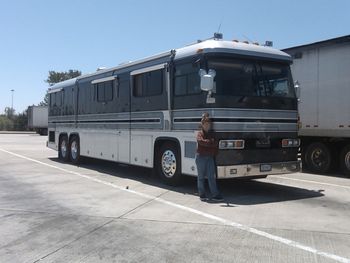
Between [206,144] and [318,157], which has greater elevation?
[206,144]

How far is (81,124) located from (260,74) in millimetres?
8148

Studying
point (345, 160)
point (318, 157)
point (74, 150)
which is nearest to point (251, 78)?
point (345, 160)

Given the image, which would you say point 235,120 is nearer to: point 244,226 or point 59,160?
point 244,226

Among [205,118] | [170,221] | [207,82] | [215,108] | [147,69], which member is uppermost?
[147,69]

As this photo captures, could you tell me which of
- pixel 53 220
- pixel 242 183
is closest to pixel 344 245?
pixel 53 220

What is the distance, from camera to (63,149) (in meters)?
19.6

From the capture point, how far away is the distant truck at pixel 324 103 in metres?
14.2

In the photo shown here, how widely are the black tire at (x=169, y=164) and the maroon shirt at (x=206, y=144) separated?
1520mm

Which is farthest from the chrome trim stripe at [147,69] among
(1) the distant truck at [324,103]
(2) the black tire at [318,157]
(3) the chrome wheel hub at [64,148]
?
(3) the chrome wheel hub at [64,148]

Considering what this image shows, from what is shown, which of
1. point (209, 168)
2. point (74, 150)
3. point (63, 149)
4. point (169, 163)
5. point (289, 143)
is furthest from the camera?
point (63, 149)

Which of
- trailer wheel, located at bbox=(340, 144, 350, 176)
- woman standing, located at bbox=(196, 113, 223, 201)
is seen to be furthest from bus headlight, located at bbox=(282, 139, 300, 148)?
trailer wheel, located at bbox=(340, 144, 350, 176)

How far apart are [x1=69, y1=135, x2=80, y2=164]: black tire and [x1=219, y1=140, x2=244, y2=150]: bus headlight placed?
28.4 ft

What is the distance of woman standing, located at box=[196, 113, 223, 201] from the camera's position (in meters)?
10.2

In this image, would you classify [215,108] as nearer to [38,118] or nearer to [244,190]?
[244,190]
